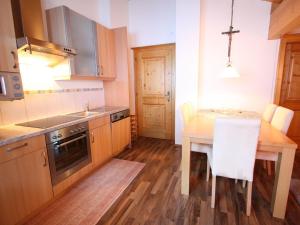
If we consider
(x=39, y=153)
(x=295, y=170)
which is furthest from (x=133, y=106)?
(x=295, y=170)

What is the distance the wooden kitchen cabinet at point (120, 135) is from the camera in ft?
9.30

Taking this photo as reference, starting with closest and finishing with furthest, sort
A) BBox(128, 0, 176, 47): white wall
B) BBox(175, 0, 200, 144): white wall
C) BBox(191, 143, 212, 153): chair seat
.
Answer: BBox(191, 143, 212, 153): chair seat, BBox(175, 0, 200, 144): white wall, BBox(128, 0, 176, 47): white wall

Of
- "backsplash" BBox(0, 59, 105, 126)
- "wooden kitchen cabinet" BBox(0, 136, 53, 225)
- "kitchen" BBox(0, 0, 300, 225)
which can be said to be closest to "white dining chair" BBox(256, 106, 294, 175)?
"kitchen" BBox(0, 0, 300, 225)

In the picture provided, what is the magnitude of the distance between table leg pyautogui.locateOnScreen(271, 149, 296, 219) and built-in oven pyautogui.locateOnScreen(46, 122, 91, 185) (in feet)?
7.20

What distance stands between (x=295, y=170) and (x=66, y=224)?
3130 millimetres

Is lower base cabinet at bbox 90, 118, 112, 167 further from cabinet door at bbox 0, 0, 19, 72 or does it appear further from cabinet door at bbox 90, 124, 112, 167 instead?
cabinet door at bbox 0, 0, 19, 72

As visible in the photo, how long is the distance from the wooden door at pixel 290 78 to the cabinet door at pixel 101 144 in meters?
3.02

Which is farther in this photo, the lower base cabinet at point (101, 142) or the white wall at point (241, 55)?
the white wall at point (241, 55)

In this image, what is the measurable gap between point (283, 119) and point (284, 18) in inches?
55.5

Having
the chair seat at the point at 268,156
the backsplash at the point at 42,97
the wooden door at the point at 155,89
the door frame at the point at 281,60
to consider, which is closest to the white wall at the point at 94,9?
the wooden door at the point at 155,89

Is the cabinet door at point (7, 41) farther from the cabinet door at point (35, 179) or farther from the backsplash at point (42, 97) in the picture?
the cabinet door at point (35, 179)

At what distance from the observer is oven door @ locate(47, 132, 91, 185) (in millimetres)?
1777

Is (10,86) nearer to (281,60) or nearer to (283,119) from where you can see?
(283,119)

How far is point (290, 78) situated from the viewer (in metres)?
2.92
